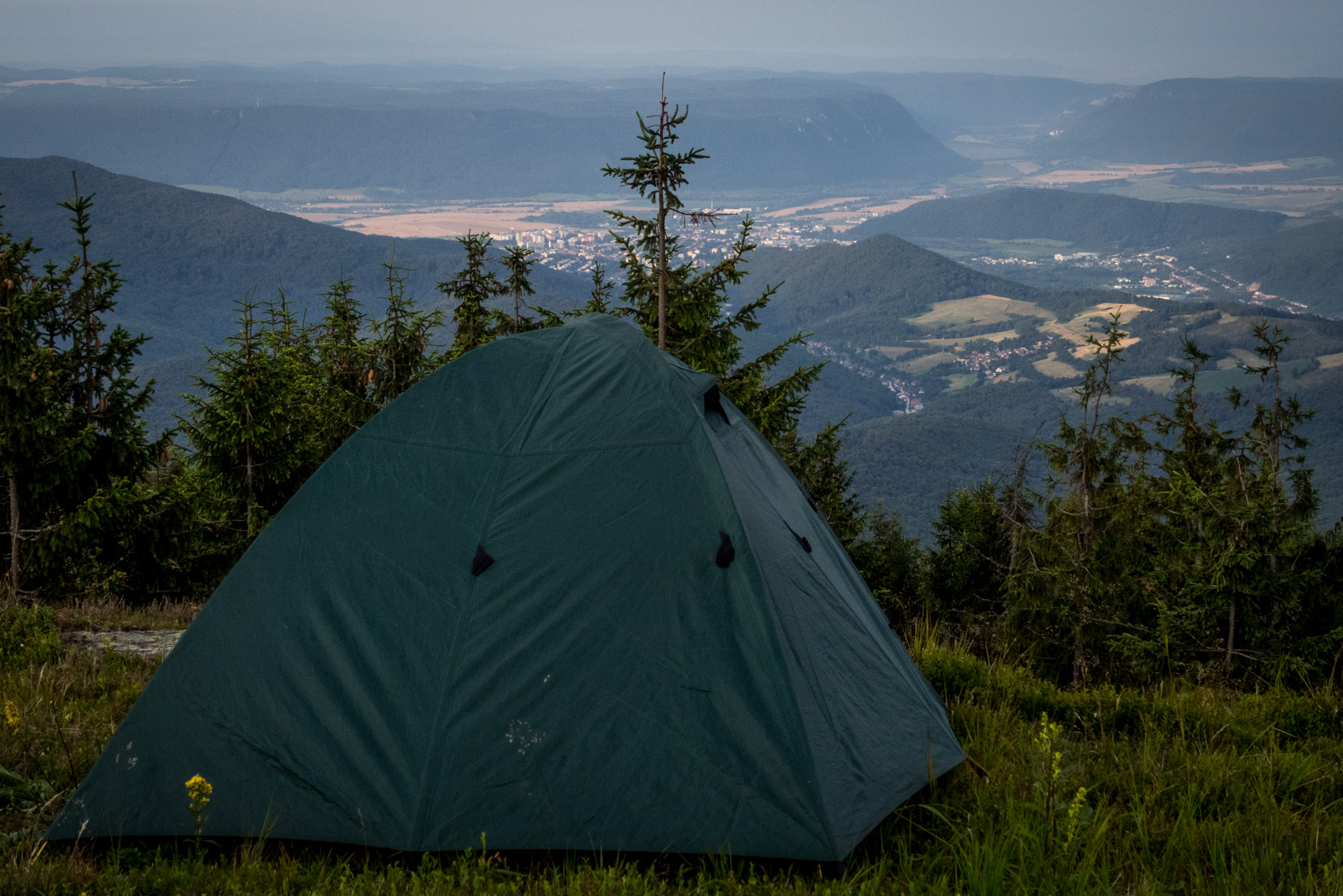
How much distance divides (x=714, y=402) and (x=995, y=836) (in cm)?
257

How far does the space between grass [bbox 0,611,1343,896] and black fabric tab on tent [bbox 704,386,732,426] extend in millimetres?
2253

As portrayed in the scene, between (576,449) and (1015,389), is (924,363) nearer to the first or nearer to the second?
(1015,389)

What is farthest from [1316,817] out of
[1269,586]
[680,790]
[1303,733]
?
[1269,586]

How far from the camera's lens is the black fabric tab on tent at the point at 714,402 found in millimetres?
4816

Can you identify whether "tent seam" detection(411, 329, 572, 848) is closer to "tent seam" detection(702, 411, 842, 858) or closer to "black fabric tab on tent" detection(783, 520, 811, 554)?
"tent seam" detection(702, 411, 842, 858)

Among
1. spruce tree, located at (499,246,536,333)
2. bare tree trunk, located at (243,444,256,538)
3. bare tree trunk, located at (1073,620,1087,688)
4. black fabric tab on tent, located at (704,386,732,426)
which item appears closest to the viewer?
black fabric tab on tent, located at (704,386,732,426)

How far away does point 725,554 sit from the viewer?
3988 mm

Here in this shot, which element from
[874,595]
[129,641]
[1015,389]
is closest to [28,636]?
[129,641]

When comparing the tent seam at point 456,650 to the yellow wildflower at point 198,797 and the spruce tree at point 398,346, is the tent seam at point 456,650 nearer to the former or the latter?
the yellow wildflower at point 198,797

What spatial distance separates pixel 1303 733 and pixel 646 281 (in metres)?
12.3

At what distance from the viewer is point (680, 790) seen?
3.62 m

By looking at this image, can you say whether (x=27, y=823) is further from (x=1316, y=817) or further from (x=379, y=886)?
(x=1316, y=817)

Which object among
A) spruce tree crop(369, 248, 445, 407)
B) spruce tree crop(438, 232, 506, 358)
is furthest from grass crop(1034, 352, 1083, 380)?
spruce tree crop(369, 248, 445, 407)

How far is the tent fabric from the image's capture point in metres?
3.62
